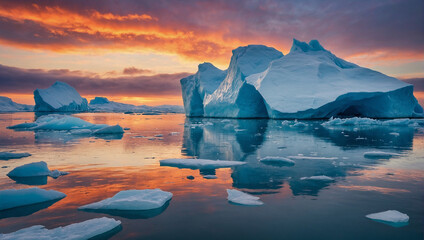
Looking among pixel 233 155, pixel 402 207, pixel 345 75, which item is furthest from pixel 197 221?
pixel 345 75

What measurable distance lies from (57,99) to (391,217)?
209ft

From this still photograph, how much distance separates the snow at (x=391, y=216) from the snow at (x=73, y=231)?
2693mm

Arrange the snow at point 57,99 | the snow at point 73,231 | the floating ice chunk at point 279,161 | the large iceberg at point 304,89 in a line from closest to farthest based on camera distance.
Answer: the snow at point 73,231 < the floating ice chunk at point 279,161 < the large iceberg at point 304,89 < the snow at point 57,99

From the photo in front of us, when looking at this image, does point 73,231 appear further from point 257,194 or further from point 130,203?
point 257,194

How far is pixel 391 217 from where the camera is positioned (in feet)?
8.87

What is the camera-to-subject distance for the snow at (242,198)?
10.5 ft

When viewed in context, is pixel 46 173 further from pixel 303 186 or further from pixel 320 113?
pixel 320 113

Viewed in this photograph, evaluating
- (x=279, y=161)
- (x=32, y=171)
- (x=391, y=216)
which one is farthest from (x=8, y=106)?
(x=391, y=216)

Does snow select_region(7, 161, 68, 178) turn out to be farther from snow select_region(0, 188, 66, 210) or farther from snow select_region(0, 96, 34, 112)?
snow select_region(0, 96, 34, 112)

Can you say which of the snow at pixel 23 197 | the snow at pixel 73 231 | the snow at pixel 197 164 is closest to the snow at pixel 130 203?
the snow at pixel 73 231

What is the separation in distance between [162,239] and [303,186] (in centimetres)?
242

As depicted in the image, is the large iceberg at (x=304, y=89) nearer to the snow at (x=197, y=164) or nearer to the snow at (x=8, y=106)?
the snow at (x=197, y=164)

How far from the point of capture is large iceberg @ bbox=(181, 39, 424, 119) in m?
22.6

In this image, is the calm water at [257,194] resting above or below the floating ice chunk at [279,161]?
below
